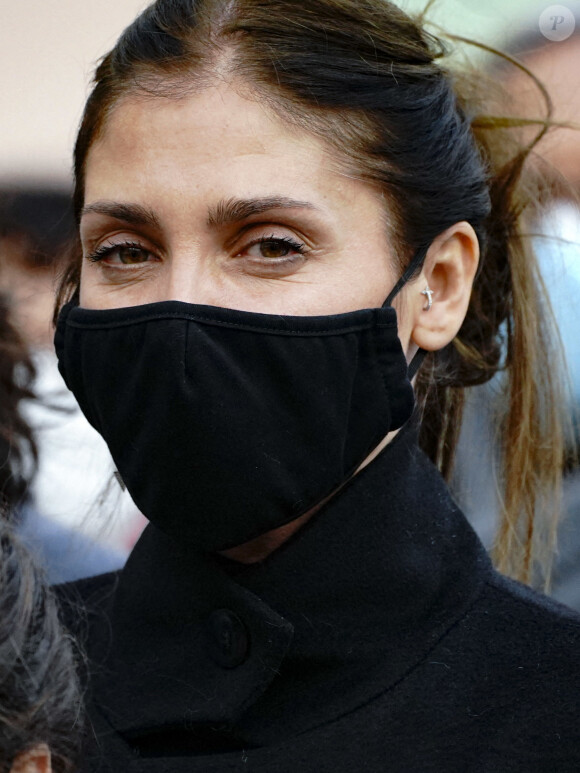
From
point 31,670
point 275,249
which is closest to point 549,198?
point 275,249

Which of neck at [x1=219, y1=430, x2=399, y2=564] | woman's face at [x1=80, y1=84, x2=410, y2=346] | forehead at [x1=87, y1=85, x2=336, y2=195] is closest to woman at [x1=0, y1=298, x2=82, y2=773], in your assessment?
neck at [x1=219, y1=430, x2=399, y2=564]

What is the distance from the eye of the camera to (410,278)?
2.13 m

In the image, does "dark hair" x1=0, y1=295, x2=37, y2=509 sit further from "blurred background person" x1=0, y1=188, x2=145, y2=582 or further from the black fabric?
the black fabric

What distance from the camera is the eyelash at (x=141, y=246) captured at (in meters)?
2.02

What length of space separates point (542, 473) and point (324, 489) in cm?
87

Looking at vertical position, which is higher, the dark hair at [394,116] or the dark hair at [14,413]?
the dark hair at [394,116]

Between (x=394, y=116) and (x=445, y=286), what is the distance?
34 cm

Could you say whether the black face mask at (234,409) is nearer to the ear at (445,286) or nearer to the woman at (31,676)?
the ear at (445,286)

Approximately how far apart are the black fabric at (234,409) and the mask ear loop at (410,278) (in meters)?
0.09

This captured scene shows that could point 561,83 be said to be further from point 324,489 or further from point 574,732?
point 574,732

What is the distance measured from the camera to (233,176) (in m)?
1.96

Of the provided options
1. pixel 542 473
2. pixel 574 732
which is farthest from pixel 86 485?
pixel 574 732

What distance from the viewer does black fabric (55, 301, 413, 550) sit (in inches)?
74.0

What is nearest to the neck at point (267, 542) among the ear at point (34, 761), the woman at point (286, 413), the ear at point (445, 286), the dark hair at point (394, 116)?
the woman at point (286, 413)
